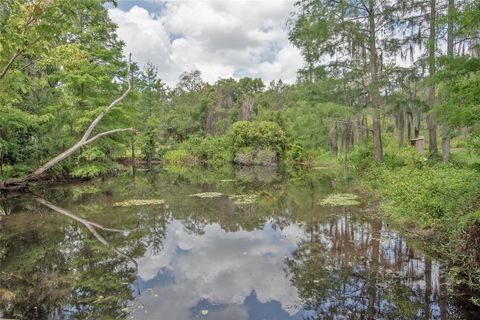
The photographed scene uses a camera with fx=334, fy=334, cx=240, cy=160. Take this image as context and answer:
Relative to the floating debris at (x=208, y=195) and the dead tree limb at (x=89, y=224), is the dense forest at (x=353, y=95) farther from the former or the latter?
the floating debris at (x=208, y=195)

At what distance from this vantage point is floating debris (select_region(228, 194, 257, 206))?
1284 centimetres

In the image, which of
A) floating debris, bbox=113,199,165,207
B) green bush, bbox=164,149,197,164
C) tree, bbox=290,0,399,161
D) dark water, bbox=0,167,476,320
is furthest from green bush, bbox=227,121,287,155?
dark water, bbox=0,167,476,320

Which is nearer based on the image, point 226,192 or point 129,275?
point 129,275

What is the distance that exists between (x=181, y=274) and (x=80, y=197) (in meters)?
9.15

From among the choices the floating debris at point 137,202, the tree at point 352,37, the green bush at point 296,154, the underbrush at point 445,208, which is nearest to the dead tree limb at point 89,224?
the floating debris at point 137,202

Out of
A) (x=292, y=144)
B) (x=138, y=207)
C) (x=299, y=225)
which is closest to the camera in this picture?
(x=299, y=225)

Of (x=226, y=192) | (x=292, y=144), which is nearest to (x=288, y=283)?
(x=226, y=192)

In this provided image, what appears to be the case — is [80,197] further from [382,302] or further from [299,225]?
[382,302]

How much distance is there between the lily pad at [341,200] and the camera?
37.5 ft

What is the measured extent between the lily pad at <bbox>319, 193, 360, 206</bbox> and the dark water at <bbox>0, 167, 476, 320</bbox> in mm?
→ 650

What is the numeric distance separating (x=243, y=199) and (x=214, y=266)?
6.81 meters

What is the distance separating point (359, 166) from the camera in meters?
16.2

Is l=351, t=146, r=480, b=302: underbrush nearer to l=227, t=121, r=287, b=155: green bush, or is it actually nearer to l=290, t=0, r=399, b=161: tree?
l=290, t=0, r=399, b=161: tree

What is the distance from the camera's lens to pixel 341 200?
12.0 metres
